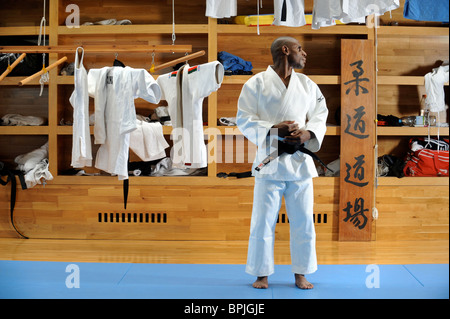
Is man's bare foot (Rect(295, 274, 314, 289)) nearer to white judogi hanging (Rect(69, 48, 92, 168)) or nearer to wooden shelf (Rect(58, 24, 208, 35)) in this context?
white judogi hanging (Rect(69, 48, 92, 168))

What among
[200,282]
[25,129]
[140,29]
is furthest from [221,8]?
[200,282]

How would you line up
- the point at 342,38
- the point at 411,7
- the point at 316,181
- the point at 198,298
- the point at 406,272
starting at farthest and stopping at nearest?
1. the point at 342,38
2. the point at 316,181
3. the point at 406,272
4. the point at 411,7
5. the point at 198,298

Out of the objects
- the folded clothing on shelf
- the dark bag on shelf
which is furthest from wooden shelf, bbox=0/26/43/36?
the folded clothing on shelf

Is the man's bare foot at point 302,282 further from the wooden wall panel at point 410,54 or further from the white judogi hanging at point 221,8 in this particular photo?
the wooden wall panel at point 410,54

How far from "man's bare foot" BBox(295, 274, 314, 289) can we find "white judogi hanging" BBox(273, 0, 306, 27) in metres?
1.80

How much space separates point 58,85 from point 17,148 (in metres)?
0.93

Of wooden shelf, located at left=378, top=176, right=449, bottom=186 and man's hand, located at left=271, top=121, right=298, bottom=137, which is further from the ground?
man's hand, located at left=271, top=121, right=298, bottom=137

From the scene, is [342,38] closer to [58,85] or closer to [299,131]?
[299,131]

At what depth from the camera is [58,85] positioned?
16.0ft

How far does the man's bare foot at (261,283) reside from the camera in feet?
10.4

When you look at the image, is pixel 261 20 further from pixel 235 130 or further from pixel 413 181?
pixel 413 181

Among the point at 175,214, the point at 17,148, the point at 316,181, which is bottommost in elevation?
the point at 175,214

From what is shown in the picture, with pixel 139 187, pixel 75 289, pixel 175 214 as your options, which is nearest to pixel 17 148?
pixel 139 187

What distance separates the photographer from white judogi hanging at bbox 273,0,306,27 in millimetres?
3615
